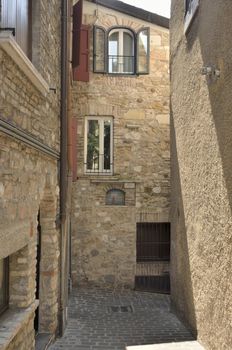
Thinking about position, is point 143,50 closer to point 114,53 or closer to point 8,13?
point 114,53

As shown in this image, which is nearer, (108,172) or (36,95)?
(36,95)

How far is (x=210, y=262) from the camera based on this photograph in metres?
5.77

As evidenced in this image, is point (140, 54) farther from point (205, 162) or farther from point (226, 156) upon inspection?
point (226, 156)

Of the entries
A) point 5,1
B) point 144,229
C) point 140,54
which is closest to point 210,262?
point 5,1

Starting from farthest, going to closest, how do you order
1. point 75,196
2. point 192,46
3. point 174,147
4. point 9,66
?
point 75,196 < point 174,147 < point 192,46 < point 9,66

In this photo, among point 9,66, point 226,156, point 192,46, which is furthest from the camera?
point 192,46

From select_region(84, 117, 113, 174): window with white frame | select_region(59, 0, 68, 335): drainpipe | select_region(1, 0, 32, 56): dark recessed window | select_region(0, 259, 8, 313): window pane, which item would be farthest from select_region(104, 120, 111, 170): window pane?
select_region(0, 259, 8, 313): window pane

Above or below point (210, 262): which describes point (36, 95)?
above

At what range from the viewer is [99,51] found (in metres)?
11.1

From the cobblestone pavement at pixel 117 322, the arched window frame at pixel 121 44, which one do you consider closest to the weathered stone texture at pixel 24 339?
the cobblestone pavement at pixel 117 322

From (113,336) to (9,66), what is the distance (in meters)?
5.06

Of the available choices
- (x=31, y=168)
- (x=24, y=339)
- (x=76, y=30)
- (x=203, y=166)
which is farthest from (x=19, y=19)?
(x=76, y=30)

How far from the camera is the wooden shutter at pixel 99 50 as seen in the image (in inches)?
433

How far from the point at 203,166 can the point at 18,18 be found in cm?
323
